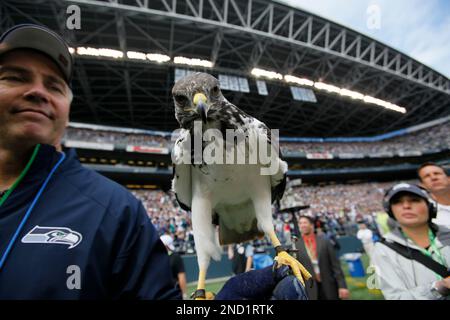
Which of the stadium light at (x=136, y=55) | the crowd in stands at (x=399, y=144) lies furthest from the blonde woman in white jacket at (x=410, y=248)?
the crowd in stands at (x=399, y=144)

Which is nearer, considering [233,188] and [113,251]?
[113,251]

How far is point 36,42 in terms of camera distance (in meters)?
1.14

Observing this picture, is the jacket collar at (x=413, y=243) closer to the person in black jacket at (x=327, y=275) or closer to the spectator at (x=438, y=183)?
the spectator at (x=438, y=183)

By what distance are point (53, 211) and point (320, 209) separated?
1968 centimetres

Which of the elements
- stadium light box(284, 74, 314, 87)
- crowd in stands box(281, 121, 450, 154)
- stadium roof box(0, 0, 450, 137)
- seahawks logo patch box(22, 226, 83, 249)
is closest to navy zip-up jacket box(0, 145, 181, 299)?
seahawks logo patch box(22, 226, 83, 249)

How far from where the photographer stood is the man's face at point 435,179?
2.69 metres

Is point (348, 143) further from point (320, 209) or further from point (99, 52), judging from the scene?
point (99, 52)

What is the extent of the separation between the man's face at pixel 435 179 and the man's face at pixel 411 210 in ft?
3.26

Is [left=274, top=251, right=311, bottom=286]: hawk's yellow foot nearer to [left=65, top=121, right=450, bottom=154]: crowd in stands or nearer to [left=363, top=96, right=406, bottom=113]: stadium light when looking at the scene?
[left=65, top=121, right=450, bottom=154]: crowd in stands

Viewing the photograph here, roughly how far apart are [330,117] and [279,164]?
24.1 m

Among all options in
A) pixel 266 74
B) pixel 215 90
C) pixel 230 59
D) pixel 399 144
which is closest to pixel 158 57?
pixel 230 59
